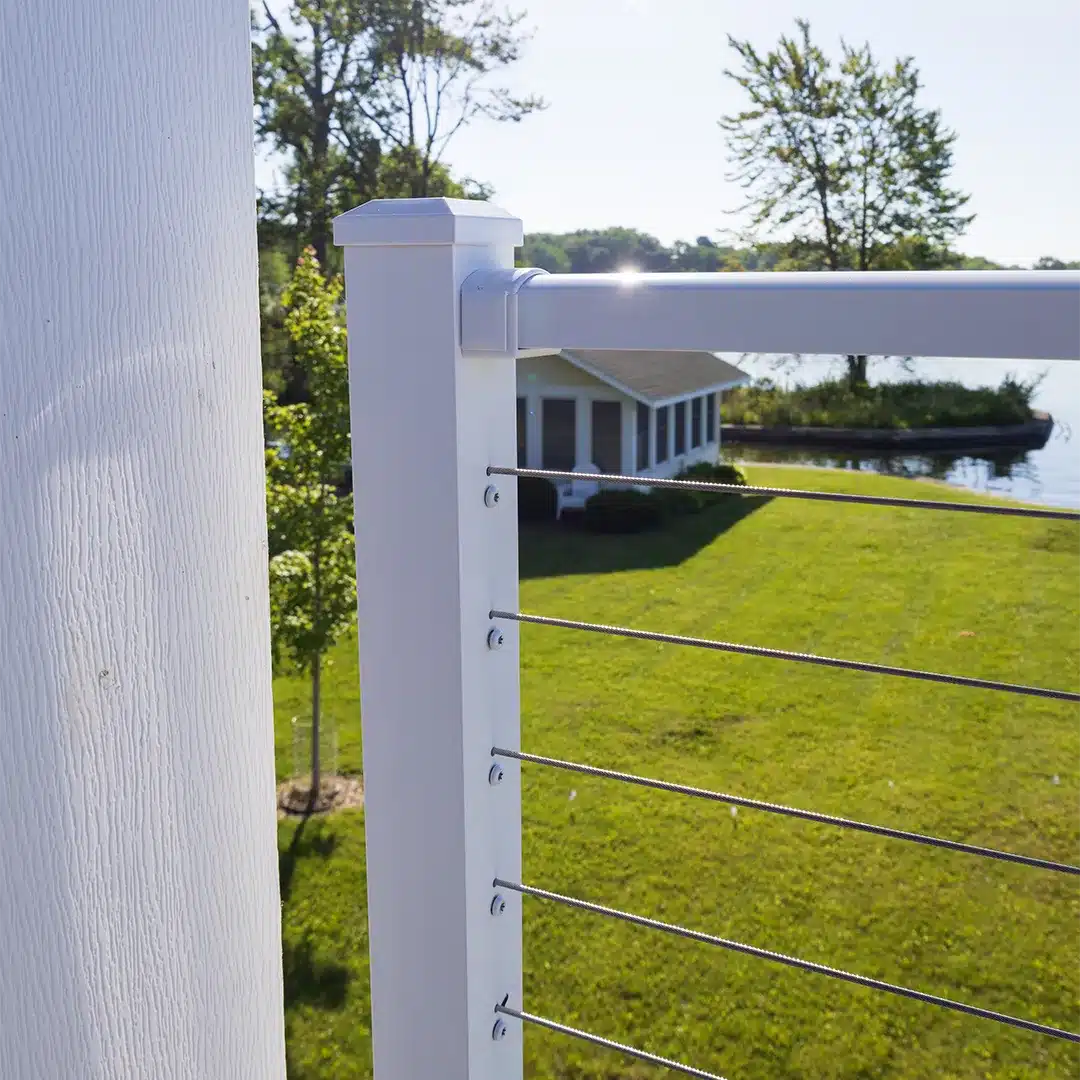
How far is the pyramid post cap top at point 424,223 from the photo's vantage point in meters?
0.89

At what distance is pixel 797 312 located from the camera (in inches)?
30.9

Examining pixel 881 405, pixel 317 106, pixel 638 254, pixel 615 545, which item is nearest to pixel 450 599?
pixel 615 545

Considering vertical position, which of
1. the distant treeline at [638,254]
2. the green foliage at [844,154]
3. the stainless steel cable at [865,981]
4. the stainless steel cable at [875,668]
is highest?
the green foliage at [844,154]

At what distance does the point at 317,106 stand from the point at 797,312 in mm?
20461

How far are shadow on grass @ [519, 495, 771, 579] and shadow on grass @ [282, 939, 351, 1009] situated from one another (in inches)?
270

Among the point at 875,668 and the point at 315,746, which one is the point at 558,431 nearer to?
the point at 315,746

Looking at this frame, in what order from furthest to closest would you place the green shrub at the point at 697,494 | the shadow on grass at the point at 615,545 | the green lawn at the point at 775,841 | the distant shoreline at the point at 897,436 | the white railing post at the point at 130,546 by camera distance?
the distant shoreline at the point at 897,436 < the green shrub at the point at 697,494 < the shadow on grass at the point at 615,545 < the green lawn at the point at 775,841 < the white railing post at the point at 130,546

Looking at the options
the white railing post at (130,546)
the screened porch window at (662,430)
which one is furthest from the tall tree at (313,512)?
the screened porch window at (662,430)

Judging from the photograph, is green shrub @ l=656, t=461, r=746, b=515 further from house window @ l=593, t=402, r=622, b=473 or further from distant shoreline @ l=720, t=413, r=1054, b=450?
distant shoreline @ l=720, t=413, r=1054, b=450

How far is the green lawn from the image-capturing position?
476 centimetres

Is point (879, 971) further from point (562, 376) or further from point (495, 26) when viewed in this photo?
point (495, 26)

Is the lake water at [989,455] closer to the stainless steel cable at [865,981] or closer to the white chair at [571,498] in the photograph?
the white chair at [571,498]

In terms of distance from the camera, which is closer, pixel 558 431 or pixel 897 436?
pixel 558 431

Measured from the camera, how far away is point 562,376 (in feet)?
47.6
